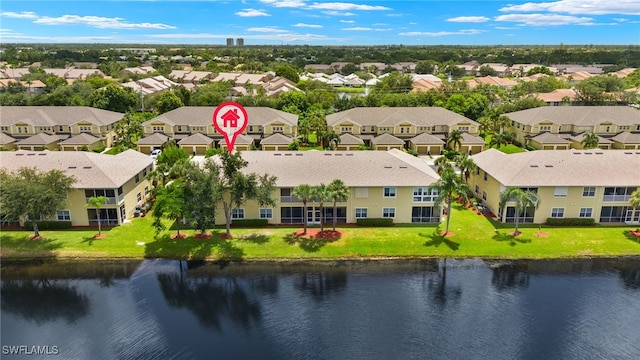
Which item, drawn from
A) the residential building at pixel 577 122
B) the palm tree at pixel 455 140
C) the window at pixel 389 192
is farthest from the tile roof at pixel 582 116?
the window at pixel 389 192

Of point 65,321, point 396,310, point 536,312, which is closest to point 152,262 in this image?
point 65,321

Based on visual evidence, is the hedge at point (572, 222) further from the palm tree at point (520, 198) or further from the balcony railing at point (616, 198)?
the palm tree at point (520, 198)

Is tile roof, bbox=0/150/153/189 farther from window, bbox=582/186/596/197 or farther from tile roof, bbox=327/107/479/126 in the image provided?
window, bbox=582/186/596/197

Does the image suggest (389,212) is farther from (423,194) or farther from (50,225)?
(50,225)

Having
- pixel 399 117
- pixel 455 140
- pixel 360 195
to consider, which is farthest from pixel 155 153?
pixel 455 140

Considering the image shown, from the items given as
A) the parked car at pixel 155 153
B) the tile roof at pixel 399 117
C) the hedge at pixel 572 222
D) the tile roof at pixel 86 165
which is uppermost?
the tile roof at pixel 399 117

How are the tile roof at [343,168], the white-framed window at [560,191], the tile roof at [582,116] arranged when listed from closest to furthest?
1. the tile roof at [343,168]
2. the white-framed window at [560,191]
3. the tile roof at [582,116]
